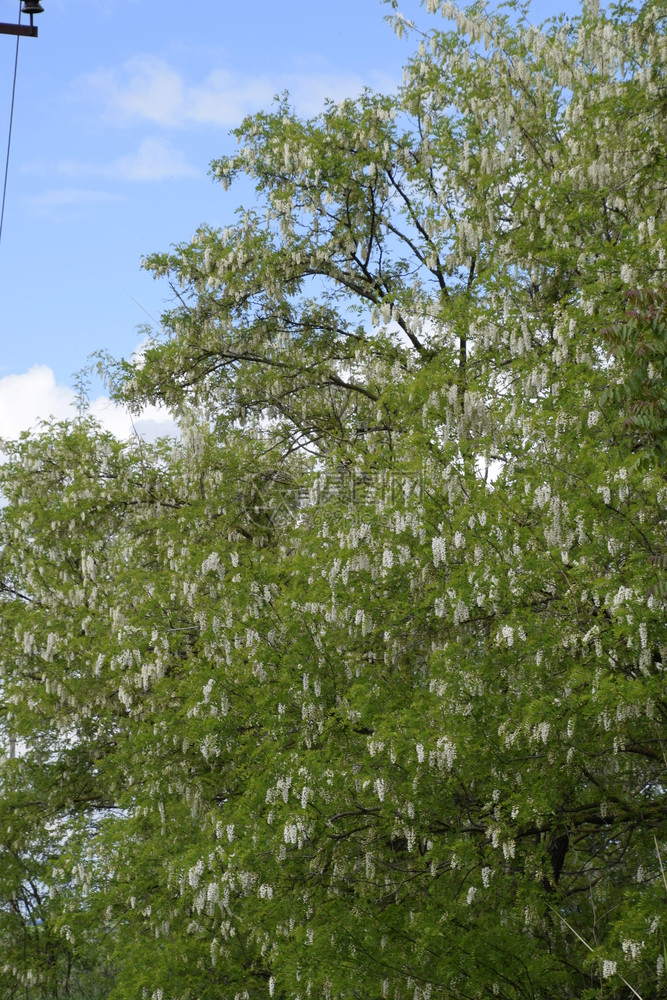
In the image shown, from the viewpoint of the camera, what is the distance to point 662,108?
11.8 meters

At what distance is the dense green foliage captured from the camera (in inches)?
343

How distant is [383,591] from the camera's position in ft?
33.2

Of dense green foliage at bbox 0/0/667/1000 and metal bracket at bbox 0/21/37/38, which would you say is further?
dense green foliage at bbox 0/0/667/1000

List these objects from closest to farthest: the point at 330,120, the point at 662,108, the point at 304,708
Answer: the point at 304,708
the point at 662,108
the point at 330,120

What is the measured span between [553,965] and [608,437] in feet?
14.1

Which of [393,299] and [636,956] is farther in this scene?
[393,299]

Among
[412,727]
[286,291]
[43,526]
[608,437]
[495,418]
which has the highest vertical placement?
[286,291]

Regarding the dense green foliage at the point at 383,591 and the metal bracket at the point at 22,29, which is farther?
the dense green foliage at the point at 383,591

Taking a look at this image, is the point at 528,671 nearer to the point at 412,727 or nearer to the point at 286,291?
the point at 412,727

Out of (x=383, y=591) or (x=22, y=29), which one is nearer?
(x=22, y=29)

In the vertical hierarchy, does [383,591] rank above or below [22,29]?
below

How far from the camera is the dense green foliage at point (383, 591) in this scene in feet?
28.6

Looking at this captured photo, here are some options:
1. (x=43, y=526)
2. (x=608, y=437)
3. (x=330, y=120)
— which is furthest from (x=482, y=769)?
(x=330, y=120)

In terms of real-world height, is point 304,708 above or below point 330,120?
below
